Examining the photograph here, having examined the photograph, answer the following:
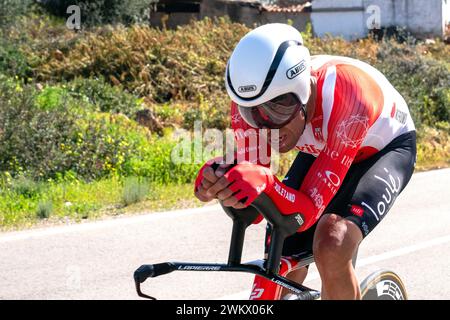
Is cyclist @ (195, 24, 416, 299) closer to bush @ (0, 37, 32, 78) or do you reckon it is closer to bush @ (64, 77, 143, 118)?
bush @ (64, 77, 143, 118)

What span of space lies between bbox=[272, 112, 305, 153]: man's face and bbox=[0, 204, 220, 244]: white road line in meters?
4.67

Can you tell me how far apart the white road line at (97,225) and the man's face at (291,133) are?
4.67 m

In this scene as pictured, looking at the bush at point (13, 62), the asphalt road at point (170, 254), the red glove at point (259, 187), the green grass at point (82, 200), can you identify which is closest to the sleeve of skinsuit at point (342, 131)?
the red glove at point (259, 187)

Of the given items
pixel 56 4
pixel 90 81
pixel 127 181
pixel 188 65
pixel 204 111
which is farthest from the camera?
pixel 56 4

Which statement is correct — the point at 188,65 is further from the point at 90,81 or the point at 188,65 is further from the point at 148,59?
the point at 90,81

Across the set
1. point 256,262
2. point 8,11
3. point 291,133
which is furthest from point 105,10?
point 256,262

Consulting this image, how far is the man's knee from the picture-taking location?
3.56 metres

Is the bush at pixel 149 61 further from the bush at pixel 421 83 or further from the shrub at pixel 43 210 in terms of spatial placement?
the shrub at pixel 43 210

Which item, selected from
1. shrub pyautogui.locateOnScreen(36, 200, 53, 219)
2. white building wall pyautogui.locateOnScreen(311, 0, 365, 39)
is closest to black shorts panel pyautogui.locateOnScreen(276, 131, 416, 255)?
shrub pyautogui.locateOnScreen(36, 200, 53, 219)

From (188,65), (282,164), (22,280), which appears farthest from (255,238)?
(188,65)

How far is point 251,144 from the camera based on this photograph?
400 cm

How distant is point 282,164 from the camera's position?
481 inches

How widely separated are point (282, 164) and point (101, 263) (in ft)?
17.9
